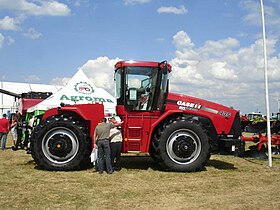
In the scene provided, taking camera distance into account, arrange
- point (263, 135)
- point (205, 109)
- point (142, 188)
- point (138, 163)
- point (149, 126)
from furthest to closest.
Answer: point (263, 135)
point (138, 163)
point (205, 109)
point (149, 126)
point (142, 188)

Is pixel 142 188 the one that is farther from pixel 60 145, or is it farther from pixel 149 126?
pixel 60 145

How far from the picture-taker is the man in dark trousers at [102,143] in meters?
8.45

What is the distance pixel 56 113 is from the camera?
9242 mm

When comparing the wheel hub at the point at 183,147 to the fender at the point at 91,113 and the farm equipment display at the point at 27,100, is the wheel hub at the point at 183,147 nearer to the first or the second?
the fender at the point at 91,113

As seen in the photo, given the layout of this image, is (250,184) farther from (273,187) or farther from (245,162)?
(245,162)

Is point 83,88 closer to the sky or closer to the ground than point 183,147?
closer to the sky

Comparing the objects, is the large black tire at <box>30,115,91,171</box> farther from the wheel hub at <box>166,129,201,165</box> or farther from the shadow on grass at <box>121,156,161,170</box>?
the wheel hub at <box>166,129,201,165</box>

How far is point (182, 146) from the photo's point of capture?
28.0 ft

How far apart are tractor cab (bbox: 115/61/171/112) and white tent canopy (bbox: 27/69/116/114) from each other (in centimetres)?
759

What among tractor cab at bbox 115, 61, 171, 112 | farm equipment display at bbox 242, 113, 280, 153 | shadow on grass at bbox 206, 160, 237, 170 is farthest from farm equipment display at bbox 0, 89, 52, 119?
farm equipment display at bbox 242, 113, 280, 153

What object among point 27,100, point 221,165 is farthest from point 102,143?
point 27,100

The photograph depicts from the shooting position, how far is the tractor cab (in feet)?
29.3

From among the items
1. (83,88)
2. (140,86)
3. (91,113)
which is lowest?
(91,113)

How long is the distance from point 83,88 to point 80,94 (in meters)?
0.43
